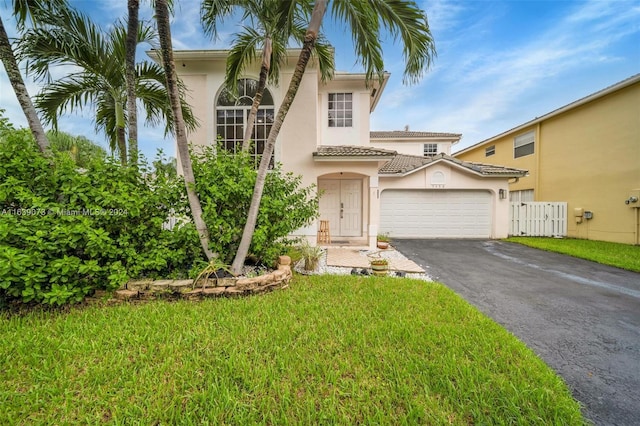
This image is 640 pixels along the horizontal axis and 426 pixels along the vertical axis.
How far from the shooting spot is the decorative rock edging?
14.8ft

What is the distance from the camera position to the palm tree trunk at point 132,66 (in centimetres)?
510

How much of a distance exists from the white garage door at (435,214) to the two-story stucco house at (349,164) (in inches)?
1.9

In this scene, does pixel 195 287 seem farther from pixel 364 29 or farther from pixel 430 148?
pixel 430 148

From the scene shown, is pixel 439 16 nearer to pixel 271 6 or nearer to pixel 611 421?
pixel 271 6

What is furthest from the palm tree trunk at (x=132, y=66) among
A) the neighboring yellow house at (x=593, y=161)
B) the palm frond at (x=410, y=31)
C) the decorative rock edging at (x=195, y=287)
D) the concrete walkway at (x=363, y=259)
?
the neighboring yellow house at (x=593, y=161)

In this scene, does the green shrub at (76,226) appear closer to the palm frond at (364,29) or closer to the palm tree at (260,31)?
the palm tree at (260,31)

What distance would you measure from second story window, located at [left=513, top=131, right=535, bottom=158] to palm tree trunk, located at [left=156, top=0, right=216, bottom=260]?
19799 mm

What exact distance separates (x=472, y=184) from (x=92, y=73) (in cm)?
1537

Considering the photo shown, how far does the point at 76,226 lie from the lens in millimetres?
3904

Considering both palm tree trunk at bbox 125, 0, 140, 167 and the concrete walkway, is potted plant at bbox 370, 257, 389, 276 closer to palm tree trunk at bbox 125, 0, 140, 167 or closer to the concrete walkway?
the concrete walkway

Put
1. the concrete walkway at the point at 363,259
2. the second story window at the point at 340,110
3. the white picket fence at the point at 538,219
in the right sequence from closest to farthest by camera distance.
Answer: the concrete walkway at the point at 363,259 < the second story window at the point at 340,110 < the white picket fence at the point at 538,219

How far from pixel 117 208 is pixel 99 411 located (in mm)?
3233

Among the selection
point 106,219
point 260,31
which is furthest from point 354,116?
point 106,219

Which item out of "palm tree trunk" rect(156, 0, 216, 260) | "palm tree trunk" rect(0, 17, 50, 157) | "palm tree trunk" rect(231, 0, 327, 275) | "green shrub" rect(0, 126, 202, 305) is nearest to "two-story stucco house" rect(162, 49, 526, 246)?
"palm tree trunk" rect(231, 0, 327, 275)
